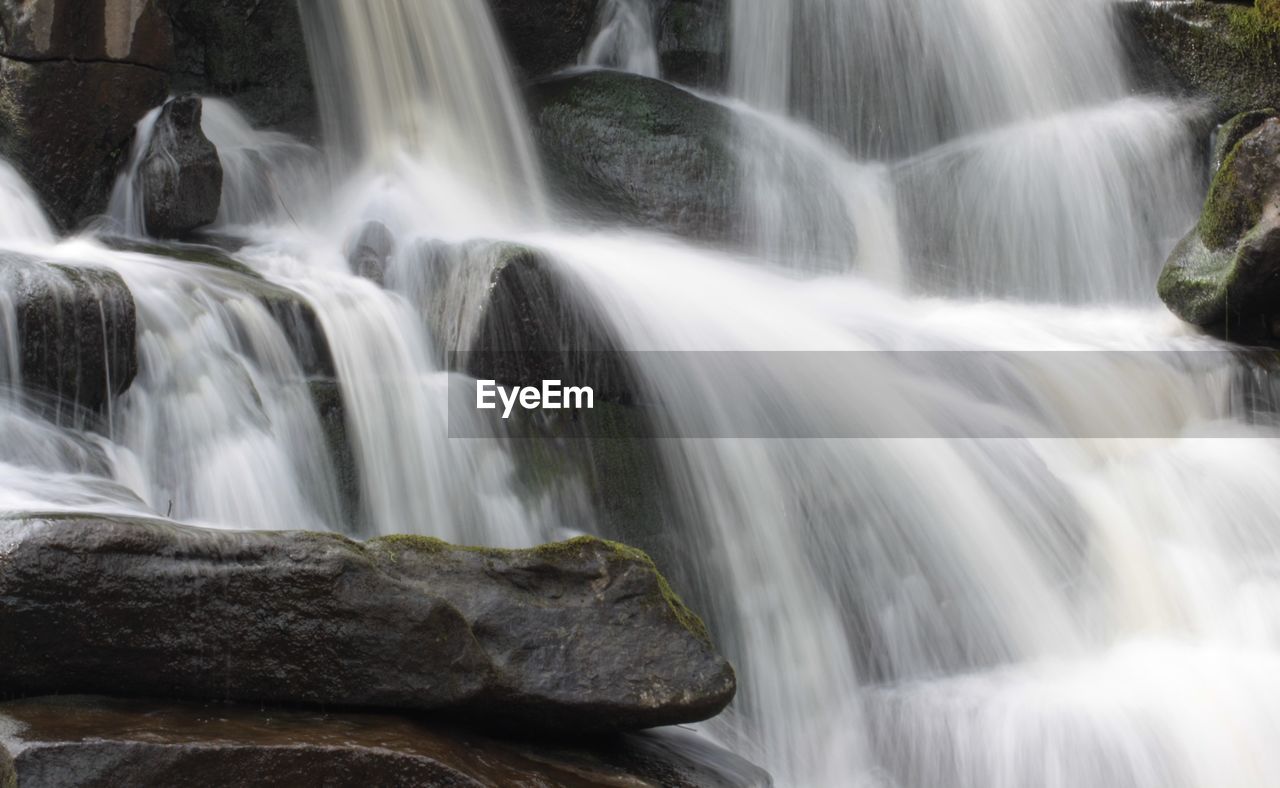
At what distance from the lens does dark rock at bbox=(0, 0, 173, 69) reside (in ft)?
21.6

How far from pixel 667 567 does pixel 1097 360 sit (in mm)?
2997

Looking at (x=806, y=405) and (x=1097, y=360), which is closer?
(x=806, y=405)

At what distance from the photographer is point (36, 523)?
3109 mm

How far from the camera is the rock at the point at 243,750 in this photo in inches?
114

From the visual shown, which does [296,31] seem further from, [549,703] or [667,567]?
[549,703]

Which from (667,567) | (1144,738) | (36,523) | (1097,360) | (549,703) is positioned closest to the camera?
(36,523)

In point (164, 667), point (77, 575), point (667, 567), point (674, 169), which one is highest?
point (674, 169)

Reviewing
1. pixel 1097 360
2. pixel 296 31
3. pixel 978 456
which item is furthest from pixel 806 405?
pixel 296 31

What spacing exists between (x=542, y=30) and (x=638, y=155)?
51.1 inches

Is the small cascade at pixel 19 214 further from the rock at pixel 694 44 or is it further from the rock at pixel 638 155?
the rock at pixel 694 44

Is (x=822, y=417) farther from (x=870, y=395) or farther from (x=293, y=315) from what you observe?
(x=293, y=315)

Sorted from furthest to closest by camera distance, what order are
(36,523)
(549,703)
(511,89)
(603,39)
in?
(603,39)
(511,89)
(549,703)
(36,523)

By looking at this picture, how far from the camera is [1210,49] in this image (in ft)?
29.8

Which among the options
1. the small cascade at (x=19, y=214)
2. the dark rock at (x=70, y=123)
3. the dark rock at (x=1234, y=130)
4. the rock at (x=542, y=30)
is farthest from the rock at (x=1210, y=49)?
the small cascade at (x=19, y=214)
